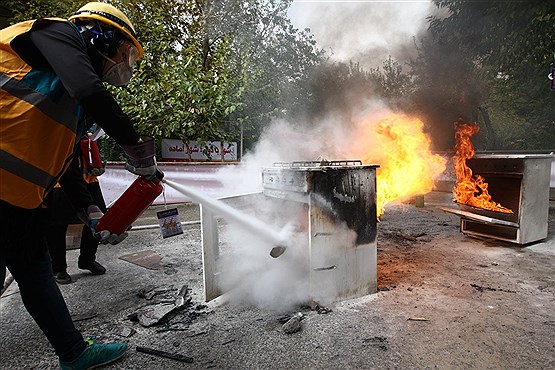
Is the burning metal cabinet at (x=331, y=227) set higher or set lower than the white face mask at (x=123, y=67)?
lower

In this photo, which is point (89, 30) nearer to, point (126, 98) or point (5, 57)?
point (5, 57)

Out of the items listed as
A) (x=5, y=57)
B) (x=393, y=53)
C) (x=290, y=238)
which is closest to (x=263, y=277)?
(x=290, y=238)

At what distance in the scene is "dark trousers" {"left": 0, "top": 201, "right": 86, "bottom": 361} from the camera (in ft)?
6.31

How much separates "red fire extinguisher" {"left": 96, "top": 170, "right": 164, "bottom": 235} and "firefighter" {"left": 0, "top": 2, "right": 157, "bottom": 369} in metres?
0.26

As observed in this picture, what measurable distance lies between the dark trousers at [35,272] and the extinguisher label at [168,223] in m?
0.93

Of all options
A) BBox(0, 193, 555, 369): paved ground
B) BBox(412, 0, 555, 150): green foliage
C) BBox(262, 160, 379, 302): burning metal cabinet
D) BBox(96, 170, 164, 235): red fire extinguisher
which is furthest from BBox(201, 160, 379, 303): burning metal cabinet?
BBox(412, 0, 555, 150): green foliage

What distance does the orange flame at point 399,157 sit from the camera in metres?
4.91

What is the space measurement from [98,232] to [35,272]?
1.70 ft

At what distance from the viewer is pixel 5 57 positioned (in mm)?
1784

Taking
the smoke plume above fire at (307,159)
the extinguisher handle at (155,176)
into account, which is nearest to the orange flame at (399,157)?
the smoke plume above fire at (307,159)

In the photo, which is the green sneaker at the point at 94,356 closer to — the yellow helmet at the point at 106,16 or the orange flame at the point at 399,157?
the yellow helmet at the point at 106,16

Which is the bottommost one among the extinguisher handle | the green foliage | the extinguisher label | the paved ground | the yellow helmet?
the paved ground

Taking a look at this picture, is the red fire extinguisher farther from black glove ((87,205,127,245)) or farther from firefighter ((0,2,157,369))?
firefighter ((0,2,157,369))

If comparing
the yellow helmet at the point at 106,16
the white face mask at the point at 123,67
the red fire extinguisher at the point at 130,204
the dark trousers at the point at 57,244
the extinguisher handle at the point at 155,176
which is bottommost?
the dark trousers at the point at 57,244
